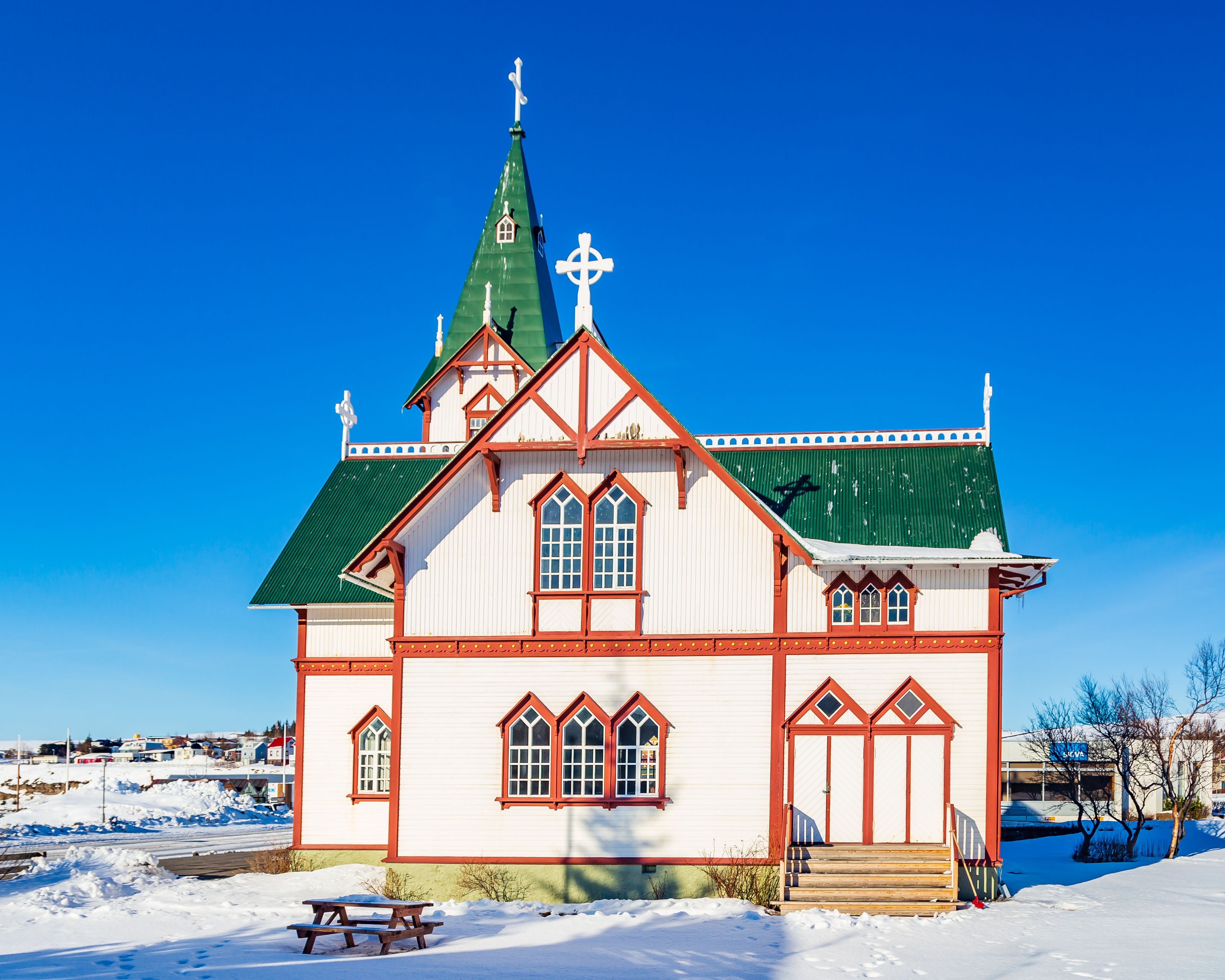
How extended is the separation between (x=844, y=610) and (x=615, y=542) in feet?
13.9

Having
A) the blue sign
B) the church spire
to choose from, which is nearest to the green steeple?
the church spire

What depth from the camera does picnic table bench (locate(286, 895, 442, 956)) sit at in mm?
14867

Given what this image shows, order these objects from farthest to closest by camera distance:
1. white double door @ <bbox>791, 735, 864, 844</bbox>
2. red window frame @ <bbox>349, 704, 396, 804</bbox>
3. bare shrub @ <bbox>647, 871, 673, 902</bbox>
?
red window frame @ <bbox>349, 704, 396, 804</bbox>, white double door @ <bbox>791, 735, 864, 844</bbox>, bare shrub @ <bbox>647, 871, 673, 902</bbox>

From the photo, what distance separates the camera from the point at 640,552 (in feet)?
70.1

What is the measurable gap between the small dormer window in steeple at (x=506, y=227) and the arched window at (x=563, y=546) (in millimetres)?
16465

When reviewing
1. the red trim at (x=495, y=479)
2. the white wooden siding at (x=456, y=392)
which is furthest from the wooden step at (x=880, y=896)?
the white wooden siding at (x=456, y=392)

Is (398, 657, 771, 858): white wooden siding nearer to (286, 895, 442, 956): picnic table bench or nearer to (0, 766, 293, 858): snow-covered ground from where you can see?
(286, 895, 442, 956): picnic table bench

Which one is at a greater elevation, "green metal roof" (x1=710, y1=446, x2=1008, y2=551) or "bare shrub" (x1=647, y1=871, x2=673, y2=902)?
"green metal roof" (x1=710, y1=446, x2=1008, y2=551)

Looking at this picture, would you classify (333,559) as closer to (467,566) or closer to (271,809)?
(467,566)

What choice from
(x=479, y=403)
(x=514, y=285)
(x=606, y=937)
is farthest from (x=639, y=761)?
(x=514, y=285)

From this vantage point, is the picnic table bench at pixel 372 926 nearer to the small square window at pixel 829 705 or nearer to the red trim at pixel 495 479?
the red trim at pixel 495 479

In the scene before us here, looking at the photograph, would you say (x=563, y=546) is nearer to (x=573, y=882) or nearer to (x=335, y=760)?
(x=573, y=882)

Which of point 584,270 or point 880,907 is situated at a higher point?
point 584,270

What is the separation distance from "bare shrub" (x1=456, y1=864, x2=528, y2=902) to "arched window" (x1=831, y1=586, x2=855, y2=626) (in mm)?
7138
